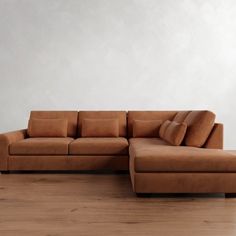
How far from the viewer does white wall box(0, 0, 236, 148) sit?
5500 millimetres

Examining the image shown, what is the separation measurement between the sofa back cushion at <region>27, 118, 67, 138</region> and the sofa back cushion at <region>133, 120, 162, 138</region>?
1051 mm

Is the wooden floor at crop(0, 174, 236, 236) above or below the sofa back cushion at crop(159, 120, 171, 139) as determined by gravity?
below

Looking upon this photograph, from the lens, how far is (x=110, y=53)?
5523 mm

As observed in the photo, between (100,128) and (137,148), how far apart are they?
139cm

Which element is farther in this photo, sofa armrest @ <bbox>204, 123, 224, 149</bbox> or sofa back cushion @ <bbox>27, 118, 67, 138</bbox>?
sofa back cushion @ <bbox>27, 118, 67, 138</bbox>

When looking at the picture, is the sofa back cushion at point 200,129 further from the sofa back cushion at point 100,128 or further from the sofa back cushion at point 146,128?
the sofa back cushion at point 100,128

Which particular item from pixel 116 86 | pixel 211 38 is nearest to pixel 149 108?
pixel 116 86

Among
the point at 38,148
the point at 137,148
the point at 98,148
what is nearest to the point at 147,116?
the point at 98,148

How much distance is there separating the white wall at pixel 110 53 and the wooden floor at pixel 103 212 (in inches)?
95.2

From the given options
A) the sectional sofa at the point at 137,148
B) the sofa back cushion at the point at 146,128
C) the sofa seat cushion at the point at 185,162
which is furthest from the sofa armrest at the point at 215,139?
the sofa back cushion at the point at 146,128

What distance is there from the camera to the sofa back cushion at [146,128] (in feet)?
15.2

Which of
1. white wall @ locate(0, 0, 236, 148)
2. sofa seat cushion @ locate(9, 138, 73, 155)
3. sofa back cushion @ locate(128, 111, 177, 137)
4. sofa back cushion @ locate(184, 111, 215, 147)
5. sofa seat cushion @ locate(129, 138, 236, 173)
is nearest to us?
A: sofa seat cushion @ locate(129, 138, 236, 173)

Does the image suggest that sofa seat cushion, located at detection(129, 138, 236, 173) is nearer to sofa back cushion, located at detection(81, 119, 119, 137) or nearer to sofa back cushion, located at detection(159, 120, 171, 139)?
sofa back cushion, located at detection(159, 120, 171, 139)

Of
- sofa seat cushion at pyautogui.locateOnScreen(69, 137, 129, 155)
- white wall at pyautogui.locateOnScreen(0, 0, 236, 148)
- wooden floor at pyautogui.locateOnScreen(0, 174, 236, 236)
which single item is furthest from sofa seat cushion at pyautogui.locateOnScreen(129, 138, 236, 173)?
white wall at pyautogui.locateOnScreen(0, 0, 236, 148)
